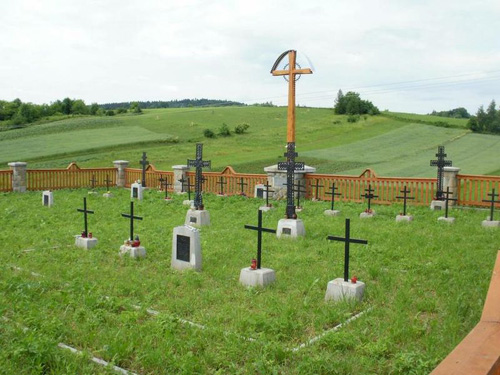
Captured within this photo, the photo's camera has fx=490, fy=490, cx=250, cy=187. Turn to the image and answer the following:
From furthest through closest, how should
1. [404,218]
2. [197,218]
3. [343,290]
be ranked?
1. [197,218]
2. [404,218]
3. [343,290]

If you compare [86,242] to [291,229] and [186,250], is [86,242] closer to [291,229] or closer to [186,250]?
[186,250]

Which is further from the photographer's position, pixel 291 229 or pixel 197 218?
pixel 197 218

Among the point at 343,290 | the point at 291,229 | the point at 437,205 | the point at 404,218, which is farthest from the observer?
the point at 437,205

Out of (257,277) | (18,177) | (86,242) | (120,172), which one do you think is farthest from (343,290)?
(120,172)

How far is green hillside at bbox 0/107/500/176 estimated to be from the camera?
31828 mm

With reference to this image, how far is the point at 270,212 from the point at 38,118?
1940 inches

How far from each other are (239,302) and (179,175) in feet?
49.1

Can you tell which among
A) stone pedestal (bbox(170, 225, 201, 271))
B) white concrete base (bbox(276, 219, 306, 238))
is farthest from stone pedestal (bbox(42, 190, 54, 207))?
stone pedestal (bbox(170, 225, 201, 271))

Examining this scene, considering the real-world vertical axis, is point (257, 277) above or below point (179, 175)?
below

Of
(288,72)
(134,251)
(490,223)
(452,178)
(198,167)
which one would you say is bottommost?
(134,251)

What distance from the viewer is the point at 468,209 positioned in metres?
15.0

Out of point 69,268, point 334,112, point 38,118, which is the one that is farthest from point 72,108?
point 69,268

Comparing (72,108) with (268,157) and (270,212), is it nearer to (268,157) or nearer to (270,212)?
(268,157)

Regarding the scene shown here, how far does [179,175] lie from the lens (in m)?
21.1
